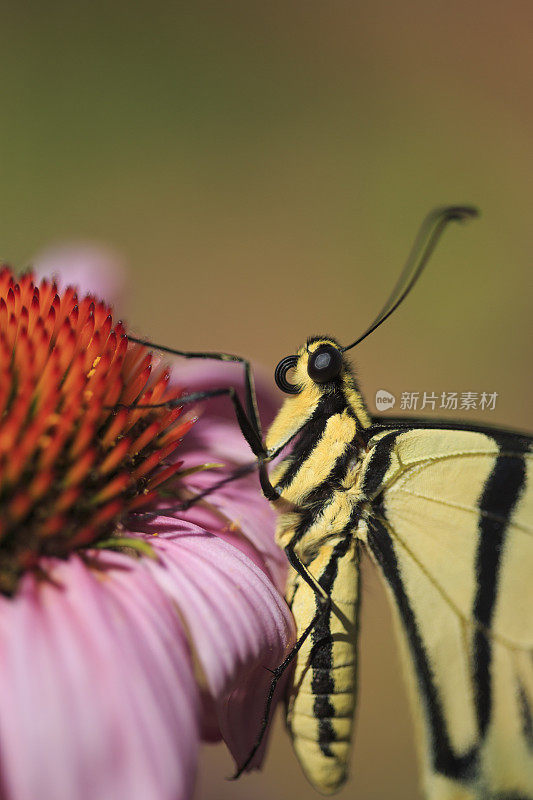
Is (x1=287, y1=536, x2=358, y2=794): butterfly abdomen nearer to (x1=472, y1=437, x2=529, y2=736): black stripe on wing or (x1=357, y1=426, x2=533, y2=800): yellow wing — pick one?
(x1=357, y1=426, x2=533, y2=800): yellow wing

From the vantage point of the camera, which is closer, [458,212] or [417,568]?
[417,568]

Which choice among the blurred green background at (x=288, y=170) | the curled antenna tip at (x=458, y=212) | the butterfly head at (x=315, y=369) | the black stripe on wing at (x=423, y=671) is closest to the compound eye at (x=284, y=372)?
the butterfly head at (x=315, y=369)

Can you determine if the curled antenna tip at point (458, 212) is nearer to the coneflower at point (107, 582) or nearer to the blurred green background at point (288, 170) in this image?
the coneflower at point (107, 582)

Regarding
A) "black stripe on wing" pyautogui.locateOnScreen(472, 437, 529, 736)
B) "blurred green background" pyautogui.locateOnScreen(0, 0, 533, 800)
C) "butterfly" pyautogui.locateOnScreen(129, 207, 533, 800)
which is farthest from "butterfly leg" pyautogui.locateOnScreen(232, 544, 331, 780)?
"blurred green background" pyautogui.locateOnScreen(0, 0, 533, 800)

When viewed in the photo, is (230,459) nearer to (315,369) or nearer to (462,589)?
(315,369)

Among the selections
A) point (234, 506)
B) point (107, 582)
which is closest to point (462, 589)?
point (234, 506)

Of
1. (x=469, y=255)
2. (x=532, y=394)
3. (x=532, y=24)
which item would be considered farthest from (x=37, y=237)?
(x=532, y=24)

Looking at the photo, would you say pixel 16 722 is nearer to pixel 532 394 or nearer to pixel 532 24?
pixel 532 394
